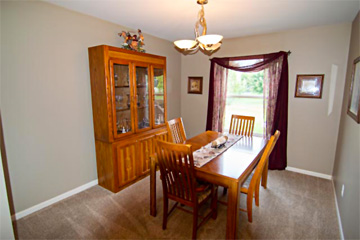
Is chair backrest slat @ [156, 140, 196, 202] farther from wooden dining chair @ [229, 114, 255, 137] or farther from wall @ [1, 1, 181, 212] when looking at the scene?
wooden dining chair @ [229, 114, 255, 137]

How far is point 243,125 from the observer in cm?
327

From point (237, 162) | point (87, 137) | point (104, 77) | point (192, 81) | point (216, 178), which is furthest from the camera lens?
point (192, 81)

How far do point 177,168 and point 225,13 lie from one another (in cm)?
205

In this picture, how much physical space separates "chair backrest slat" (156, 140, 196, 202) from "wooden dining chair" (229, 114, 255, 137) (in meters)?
1.71

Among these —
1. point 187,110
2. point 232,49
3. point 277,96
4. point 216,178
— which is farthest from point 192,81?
point 216,178

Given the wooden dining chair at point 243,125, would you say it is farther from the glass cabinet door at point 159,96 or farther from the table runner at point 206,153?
the glass cabinet door at point 159,96

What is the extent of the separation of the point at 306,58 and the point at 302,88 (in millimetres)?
485

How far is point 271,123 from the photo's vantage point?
3.51 metres

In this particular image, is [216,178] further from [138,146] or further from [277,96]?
[277,96]

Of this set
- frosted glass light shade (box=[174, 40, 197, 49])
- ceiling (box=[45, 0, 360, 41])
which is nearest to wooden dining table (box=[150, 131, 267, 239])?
frosted glass light shade (box=[174, 40, 197, 49])

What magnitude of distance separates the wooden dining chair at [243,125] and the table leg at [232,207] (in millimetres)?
1696

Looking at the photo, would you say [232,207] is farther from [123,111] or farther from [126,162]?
[123,111]

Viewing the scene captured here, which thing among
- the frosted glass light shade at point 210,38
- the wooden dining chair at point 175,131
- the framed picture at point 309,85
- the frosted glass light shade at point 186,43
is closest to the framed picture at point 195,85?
the wooden dining chair at point 175,131

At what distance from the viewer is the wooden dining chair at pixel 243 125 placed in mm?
3196
